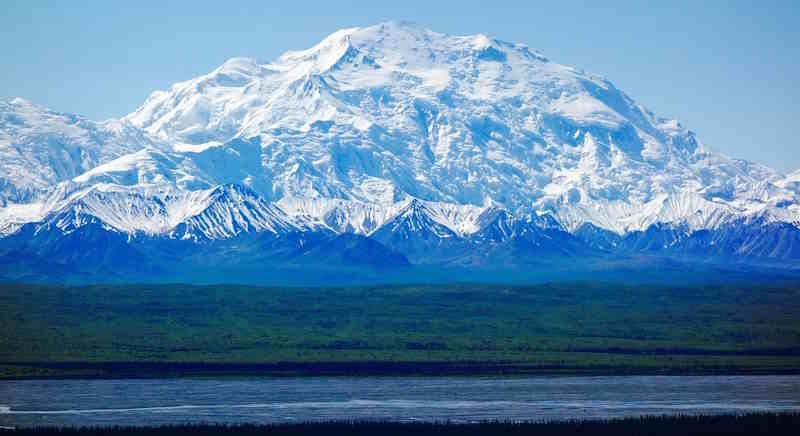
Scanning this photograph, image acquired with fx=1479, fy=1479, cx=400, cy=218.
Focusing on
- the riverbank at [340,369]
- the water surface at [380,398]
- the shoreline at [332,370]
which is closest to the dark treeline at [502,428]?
the water surface at [380,398]

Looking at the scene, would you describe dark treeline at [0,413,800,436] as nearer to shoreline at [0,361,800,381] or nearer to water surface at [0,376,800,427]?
water surface at [0,376,800,427]

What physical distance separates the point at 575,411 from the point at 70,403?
48.1 metres

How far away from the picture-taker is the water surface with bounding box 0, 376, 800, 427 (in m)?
132

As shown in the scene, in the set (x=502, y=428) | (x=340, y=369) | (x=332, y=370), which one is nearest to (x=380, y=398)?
(x=502, y=428)

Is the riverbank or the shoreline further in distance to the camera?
the riverbank

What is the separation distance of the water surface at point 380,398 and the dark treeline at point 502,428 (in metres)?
5.58

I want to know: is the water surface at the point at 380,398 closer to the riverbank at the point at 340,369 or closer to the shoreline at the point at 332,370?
the shoreline at the point at 332,370

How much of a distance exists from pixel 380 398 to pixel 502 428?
26.9 metres

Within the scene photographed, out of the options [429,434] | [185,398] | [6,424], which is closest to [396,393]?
[185,398]

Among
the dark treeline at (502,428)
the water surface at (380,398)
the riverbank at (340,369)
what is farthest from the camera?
the riverbank at (340,369)

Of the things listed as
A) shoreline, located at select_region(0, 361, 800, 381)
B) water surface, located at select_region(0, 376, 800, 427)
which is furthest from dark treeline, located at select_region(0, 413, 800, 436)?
shoreline, located at select_region(0, 361, 800, 381)

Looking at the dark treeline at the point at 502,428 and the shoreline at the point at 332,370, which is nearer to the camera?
the dark treeline at the point at 502,428

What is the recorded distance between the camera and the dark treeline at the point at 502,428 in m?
119

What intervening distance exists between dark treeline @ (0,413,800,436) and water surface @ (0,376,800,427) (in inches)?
220
